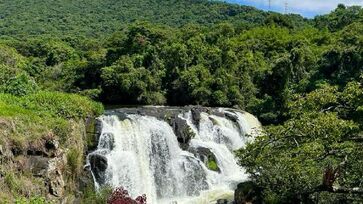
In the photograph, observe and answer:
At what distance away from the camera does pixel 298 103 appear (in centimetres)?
1009

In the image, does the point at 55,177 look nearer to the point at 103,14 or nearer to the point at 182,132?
the point at 182,132

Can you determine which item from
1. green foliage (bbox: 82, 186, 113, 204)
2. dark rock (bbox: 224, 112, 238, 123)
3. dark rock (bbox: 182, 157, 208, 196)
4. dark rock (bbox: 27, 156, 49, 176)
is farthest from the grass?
dark rock (bbox: 224, 112, 238, 123)

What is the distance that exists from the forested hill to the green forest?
1.65 ft

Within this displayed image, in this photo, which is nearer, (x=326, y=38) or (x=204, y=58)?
(x=204, y=58)

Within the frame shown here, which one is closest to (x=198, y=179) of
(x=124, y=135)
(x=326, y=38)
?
(x=124, y=135)

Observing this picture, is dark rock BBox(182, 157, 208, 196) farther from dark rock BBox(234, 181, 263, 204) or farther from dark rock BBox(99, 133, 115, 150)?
dark rock BBox(99, 133, 115, 150)

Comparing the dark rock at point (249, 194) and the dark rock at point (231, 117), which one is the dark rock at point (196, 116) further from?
the dark rock at point (249, 194)

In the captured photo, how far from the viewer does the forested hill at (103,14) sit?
3332 inches

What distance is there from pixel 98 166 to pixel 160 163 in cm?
322

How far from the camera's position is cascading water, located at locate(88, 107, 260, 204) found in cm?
2072

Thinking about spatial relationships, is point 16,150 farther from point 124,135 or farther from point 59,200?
point 124,135

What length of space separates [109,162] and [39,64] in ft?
112

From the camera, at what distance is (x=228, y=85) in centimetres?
3766

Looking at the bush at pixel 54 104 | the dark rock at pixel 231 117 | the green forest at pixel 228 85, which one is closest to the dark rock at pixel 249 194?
the green forest at pixel 228 85
